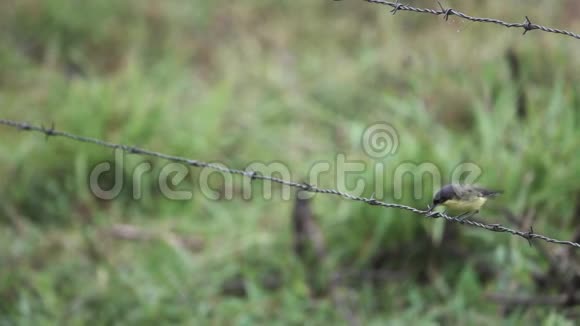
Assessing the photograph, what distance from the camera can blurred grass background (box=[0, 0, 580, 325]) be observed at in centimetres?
303

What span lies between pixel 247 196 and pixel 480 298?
1.48 metres

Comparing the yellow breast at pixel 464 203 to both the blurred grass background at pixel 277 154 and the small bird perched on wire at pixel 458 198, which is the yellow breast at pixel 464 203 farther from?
the blurred grass background at pixel 277 154

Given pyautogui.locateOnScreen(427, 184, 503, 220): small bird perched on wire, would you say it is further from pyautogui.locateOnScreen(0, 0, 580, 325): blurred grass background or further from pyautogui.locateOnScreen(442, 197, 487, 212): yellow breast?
pyautogui.locateOnScreen(0, 0, 580, 325): blurred grass background

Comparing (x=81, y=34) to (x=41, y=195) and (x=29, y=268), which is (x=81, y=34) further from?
(x=29, y=268)

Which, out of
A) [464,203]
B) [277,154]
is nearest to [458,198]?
[464,203]

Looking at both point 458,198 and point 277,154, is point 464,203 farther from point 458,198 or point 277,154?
point 277,154

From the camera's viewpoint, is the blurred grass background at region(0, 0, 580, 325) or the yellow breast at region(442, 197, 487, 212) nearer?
the yellow breast at region(442, 197, 487, 212)

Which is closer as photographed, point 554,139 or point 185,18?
point 554,139

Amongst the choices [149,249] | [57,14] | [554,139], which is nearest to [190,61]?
[57,14]

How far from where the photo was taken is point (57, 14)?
5.22 meters

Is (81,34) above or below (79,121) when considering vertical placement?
above

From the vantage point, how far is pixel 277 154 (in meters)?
4.19

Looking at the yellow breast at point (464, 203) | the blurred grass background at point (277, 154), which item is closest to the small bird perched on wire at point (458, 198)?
the yellow breast at point (464, 203)

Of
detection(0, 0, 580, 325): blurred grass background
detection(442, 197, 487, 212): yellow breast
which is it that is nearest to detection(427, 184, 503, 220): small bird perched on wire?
detection(442, 197, 487, 212): yellow breast
